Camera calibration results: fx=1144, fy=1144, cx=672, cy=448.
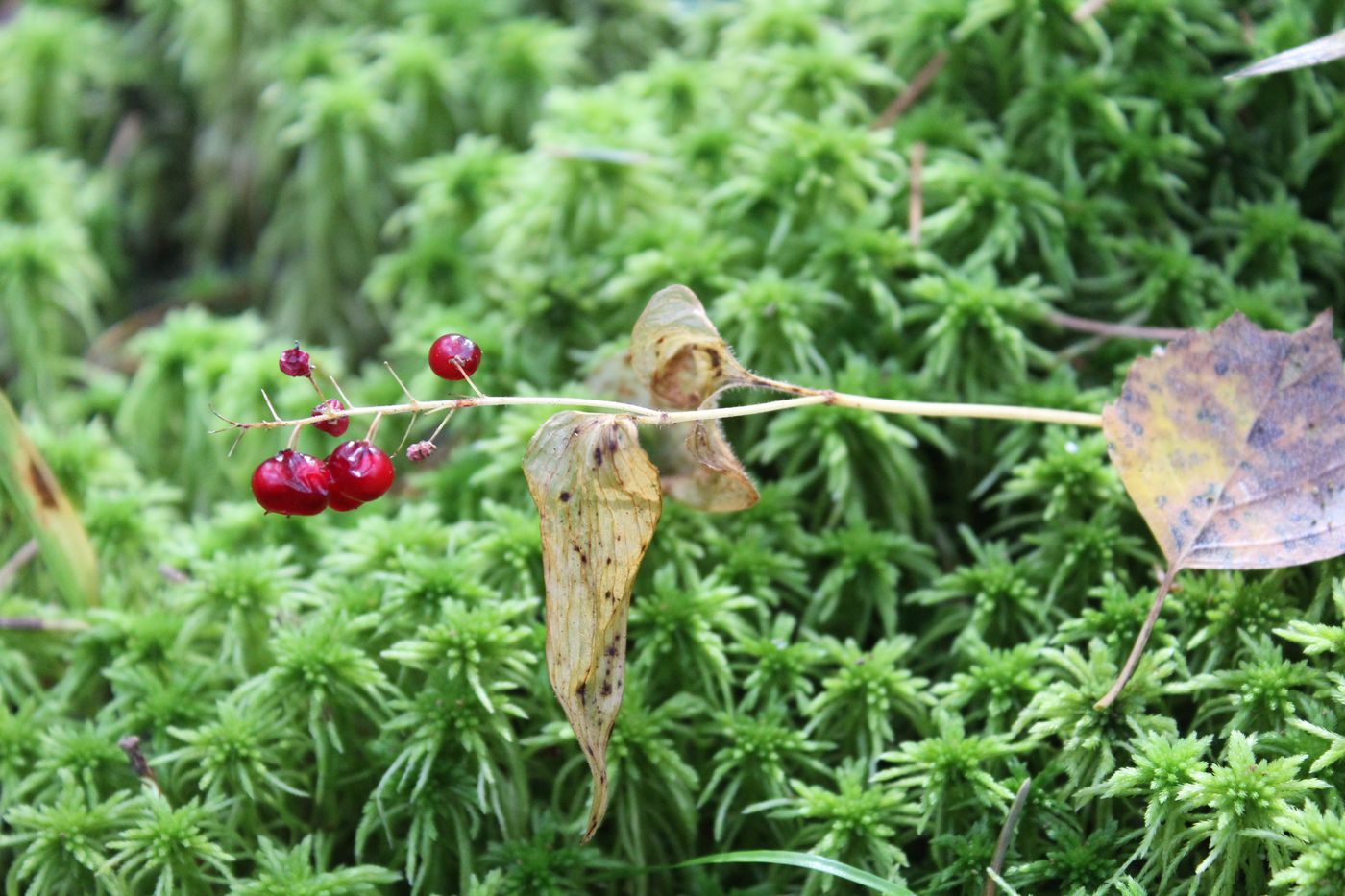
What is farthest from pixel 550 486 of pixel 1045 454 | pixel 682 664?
pixel 1045 454

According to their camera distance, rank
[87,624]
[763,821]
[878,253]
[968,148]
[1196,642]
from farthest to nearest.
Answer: [968,148], [878,253], [87,624], [763,821], [1196,642]

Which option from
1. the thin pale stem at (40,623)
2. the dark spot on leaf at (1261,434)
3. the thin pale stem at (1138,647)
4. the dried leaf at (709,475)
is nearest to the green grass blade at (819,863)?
the thin pale stem at (1138,647)

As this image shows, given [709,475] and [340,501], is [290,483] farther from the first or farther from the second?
[709,475]

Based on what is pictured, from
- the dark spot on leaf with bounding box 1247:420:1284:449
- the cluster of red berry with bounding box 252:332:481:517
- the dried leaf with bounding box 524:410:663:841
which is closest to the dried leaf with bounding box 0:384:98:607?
the cluster of red berry with bounding box 252:332:481:517

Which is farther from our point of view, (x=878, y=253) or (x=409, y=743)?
(x=878, y=253)

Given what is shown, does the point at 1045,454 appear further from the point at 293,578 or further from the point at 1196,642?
the point at 293,578

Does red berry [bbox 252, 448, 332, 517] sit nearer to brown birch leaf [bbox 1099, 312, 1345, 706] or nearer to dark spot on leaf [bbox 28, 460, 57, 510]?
dark spot on leaf [bbox 28, 460, 57, 510]

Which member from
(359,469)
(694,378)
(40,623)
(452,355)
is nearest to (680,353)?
(694,378)
